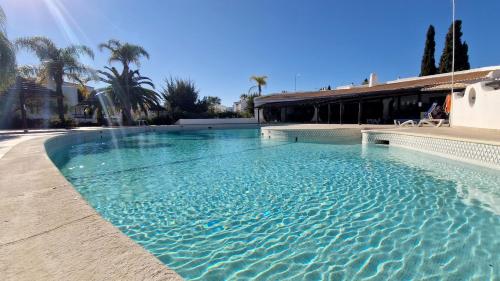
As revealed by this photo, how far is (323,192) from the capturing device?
515cm

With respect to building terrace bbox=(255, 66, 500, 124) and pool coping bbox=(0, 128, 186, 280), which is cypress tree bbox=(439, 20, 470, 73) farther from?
pool coping bbox=(0, 128, 186, 280)

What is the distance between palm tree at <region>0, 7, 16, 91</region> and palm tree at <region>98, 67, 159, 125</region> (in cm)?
1285

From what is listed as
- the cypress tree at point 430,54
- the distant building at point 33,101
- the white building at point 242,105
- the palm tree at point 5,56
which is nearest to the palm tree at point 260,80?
the white building at point 242,105

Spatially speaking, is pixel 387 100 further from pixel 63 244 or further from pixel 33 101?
pixel 33 101

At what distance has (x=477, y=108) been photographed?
11008mm

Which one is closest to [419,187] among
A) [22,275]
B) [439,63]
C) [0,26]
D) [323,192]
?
[323,192]

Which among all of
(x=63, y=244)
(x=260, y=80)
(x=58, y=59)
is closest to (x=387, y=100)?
(x=260, y=80)

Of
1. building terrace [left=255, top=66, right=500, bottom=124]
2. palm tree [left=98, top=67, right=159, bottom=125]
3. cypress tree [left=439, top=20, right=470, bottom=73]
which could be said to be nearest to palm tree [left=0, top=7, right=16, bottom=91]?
palm tree [left=98, top=67, right=159, bottom=125]

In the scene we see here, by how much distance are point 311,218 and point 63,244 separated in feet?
10.5

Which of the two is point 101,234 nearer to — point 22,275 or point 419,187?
point 22,275

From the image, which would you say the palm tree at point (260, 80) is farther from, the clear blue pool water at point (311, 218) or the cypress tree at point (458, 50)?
the clear blue pool water at point (311, 218)

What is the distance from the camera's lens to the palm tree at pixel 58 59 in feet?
62.3

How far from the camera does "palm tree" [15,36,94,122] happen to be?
1900cm

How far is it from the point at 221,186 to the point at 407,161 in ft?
20.7
